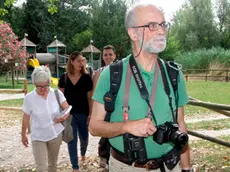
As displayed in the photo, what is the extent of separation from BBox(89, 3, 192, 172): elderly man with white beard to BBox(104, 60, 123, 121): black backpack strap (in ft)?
0.04

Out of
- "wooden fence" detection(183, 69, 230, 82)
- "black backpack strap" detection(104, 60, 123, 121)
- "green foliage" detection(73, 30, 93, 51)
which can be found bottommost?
"wooden fence" detection(183, 69, 230, 82)

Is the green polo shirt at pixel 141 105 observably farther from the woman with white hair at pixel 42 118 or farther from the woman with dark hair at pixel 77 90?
the woman with dark hair at pixel 77 90

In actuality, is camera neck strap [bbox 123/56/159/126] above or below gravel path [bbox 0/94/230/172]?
above

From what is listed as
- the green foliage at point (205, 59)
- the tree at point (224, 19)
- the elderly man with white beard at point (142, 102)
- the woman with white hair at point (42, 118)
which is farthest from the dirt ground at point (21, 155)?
the tree at point (224, 19)

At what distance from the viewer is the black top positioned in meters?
5.71

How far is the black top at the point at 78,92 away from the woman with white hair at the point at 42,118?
3.50 feet

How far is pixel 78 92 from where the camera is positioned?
572 cm

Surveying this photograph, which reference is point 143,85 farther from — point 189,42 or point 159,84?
point 189,42

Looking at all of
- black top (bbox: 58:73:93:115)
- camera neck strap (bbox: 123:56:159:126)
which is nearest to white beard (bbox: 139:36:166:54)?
camera neck strap (bbox: 123:56:159:126)

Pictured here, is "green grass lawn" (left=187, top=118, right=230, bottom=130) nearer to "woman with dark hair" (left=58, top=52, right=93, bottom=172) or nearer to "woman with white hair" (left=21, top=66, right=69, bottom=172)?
"woman with dark hair" (left=58, top=52, right=93, bottom=172)

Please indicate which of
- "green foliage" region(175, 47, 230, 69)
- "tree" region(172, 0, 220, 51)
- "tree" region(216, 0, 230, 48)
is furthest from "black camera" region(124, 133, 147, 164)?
"tree" region(216, 0, 230, 48)

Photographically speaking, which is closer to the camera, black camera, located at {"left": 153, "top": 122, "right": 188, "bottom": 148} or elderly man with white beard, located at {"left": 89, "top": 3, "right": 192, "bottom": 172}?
black camera, located at {"left": 153, "top": 122, "right": 188, "bottom": 148}

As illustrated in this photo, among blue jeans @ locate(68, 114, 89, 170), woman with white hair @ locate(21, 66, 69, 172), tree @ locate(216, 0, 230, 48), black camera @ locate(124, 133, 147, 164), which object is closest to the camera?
black camera @ locate(124, 133, 147, 164)

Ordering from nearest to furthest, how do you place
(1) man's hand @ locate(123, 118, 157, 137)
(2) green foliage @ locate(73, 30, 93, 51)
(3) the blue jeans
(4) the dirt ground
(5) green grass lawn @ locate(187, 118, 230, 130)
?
(1) man's hand @ locate(123, 118, 157, 137) → (3) the blue jeans → (4) the dirt ground → (5) green grass lawn @ locate(187, 118, 230, 130) → (2) green foliage @ locate(73, 30, 93, 51)
